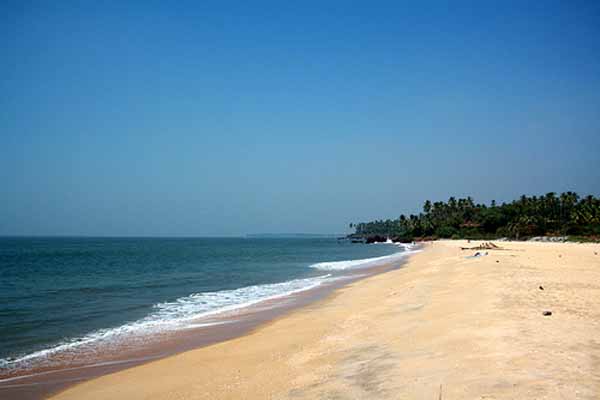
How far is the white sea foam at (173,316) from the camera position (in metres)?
12.5

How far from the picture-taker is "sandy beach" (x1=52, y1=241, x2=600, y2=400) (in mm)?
6234

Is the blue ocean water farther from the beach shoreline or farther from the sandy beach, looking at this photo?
Answer: the sandy beach

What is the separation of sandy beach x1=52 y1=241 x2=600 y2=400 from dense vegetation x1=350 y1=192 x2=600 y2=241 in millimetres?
78812

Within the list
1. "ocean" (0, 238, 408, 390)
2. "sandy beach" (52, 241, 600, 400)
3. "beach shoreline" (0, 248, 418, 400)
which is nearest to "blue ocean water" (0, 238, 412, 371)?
"ocean" (0, 238, 408, 390)

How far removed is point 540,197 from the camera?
110 metres

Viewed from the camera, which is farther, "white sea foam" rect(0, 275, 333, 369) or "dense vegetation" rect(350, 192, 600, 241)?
"dense vegetation" rect(350, 192, 600, 241)

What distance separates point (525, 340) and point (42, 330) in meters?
16.5

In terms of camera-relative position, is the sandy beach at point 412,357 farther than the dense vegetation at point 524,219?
No

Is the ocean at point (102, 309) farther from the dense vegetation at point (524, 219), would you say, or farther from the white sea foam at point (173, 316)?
the dense vegetation at point (524, 219)

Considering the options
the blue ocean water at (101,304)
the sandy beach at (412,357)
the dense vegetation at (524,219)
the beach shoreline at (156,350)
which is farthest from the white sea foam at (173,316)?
the dense vegetation at (524,219)

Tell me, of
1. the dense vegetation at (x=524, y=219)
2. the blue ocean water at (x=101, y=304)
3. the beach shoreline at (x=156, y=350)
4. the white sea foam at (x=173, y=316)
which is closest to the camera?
the beach shoreline at (x=156, y=350)

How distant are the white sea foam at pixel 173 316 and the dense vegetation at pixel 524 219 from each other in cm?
7433

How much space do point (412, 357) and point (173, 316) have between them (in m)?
12.9

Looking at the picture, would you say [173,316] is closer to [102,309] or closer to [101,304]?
[102,309]
